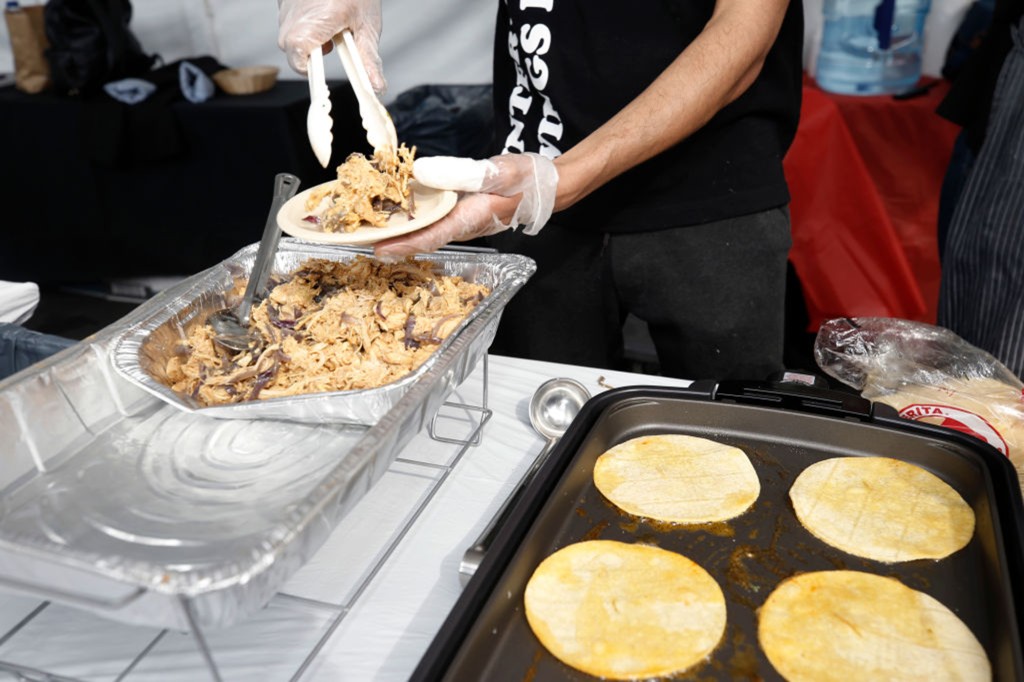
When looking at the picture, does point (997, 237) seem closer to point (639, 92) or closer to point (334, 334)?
point (639, 92)

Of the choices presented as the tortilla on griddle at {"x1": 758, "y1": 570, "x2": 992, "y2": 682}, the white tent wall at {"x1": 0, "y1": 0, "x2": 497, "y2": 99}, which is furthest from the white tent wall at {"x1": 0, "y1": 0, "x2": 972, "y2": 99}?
the tortilla on griddle at {"x1": 758, "y1": 570, "x2": 992, "y2": 682}

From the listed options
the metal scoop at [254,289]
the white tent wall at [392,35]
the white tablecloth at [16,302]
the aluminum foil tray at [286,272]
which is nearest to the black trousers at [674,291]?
the aluminum foil tray at [286,272]

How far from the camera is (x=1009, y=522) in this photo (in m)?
0.89

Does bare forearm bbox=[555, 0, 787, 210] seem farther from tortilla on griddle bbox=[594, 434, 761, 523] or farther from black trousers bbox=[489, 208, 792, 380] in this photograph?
tortilla on griddle bbox=[594, 434, 761, 523]

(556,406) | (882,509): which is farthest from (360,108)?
(882,509)

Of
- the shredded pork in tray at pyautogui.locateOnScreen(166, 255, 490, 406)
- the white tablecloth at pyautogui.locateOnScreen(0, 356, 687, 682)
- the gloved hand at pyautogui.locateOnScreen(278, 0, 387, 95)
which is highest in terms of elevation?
the gloved hand at pyautogui.locateOnScreen(278, 0, 387, 95)

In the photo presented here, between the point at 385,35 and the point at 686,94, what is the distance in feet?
8.71

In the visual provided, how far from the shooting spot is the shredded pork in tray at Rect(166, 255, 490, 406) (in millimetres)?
1142

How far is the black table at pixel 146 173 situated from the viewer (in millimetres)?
3568

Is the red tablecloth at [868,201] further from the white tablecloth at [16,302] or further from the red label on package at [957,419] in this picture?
the white tablecloth at [16,302]

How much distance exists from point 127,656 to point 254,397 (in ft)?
1.21

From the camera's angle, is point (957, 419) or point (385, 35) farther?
point (385, 35)

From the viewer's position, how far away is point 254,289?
1.30 metres

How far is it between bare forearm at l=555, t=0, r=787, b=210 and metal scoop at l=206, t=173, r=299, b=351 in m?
0.50
